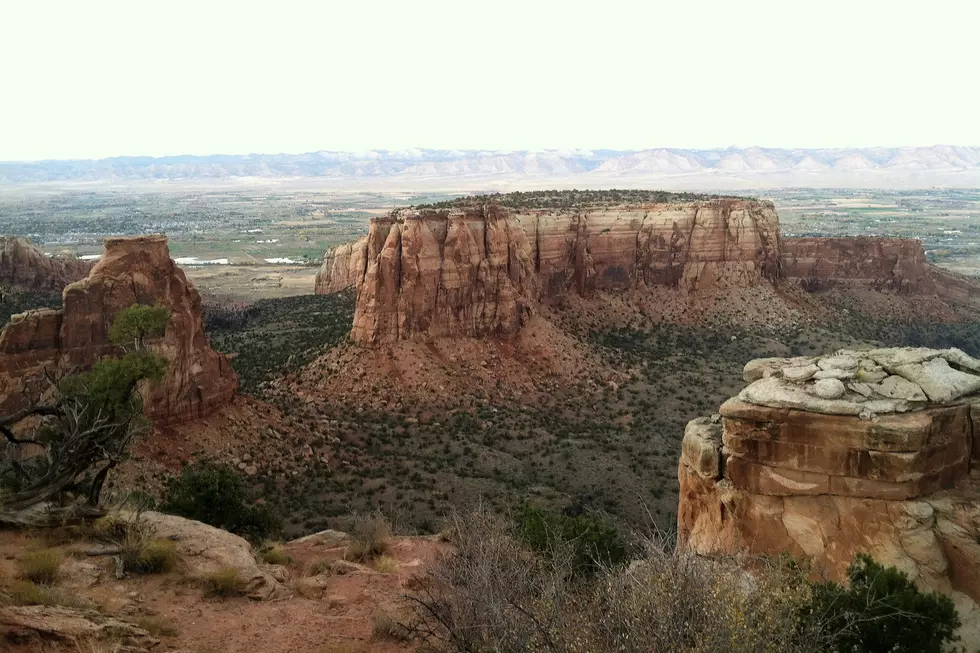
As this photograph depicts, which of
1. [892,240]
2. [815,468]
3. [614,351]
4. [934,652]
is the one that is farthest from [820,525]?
[892,240]

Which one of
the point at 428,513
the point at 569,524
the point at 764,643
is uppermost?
the point at 764,643

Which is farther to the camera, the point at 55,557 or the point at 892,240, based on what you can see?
the point at 892,240

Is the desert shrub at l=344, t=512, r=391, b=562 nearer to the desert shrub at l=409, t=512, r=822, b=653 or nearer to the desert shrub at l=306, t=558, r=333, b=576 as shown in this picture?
the desert shrub at l=306, t=558, r=333, b=576

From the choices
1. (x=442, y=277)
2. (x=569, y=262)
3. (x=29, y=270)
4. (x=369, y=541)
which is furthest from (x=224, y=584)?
(x=29, y=270)

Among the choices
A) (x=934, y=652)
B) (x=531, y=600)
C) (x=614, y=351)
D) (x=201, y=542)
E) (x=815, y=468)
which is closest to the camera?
(x=934, y=652)

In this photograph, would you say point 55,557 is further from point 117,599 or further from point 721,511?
point 721,511

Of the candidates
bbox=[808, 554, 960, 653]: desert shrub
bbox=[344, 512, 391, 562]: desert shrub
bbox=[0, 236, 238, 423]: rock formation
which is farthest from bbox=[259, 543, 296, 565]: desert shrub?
bbox=[0, 236, 238, 423]: rock formation

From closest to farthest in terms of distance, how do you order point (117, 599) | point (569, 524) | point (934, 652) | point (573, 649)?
point (573, 649)
point (934, 652)
point (117, 599)
point (569, 524)

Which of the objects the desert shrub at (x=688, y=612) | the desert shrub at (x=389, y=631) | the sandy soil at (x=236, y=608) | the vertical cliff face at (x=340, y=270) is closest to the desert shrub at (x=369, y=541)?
the sandy soil at (x=236, y=608)
